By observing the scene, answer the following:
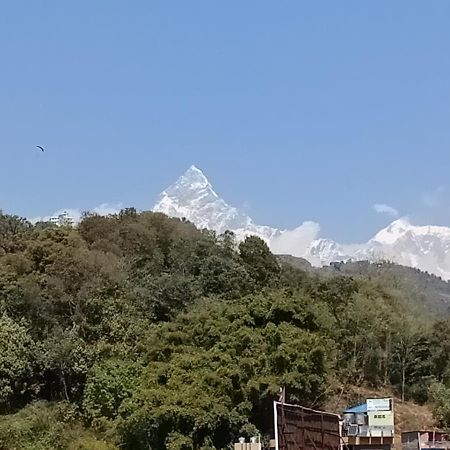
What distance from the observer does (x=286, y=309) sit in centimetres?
2458

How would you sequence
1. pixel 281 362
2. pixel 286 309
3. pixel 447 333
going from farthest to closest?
1. pixel 447 333
2. pixel 286 309
3. pixel 281 362

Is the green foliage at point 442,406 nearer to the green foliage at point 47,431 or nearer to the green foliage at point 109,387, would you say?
the green foliage at point 109,387

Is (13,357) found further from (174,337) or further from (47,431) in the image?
(174,337)

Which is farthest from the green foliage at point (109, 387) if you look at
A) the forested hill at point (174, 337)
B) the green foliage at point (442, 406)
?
the green foliage at point (442, 406)

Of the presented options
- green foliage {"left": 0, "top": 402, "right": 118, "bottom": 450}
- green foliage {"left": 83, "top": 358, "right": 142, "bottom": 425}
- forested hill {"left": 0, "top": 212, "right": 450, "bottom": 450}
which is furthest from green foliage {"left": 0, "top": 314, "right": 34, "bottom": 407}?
green foliage {"left": 83, "top": 358, "right": 142, "bottom": 425}

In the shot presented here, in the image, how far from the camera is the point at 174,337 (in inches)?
978

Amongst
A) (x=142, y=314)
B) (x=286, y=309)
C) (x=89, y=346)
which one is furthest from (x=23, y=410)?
(x=286, y=309)

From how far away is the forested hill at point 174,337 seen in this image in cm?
2247

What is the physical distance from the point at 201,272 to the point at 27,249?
6.44 metres

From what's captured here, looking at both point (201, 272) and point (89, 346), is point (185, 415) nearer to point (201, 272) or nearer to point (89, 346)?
point (89, 346)

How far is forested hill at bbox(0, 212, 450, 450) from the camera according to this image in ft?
73.7

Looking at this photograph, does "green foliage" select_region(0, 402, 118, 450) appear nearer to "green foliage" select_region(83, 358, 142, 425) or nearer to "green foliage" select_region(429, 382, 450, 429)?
"green foliage" select_region(83, 358, 142, 425)

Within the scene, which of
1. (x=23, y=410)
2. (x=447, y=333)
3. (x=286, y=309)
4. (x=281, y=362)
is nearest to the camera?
(x=281, y=362)

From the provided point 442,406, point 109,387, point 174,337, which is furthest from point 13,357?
point 442,406
